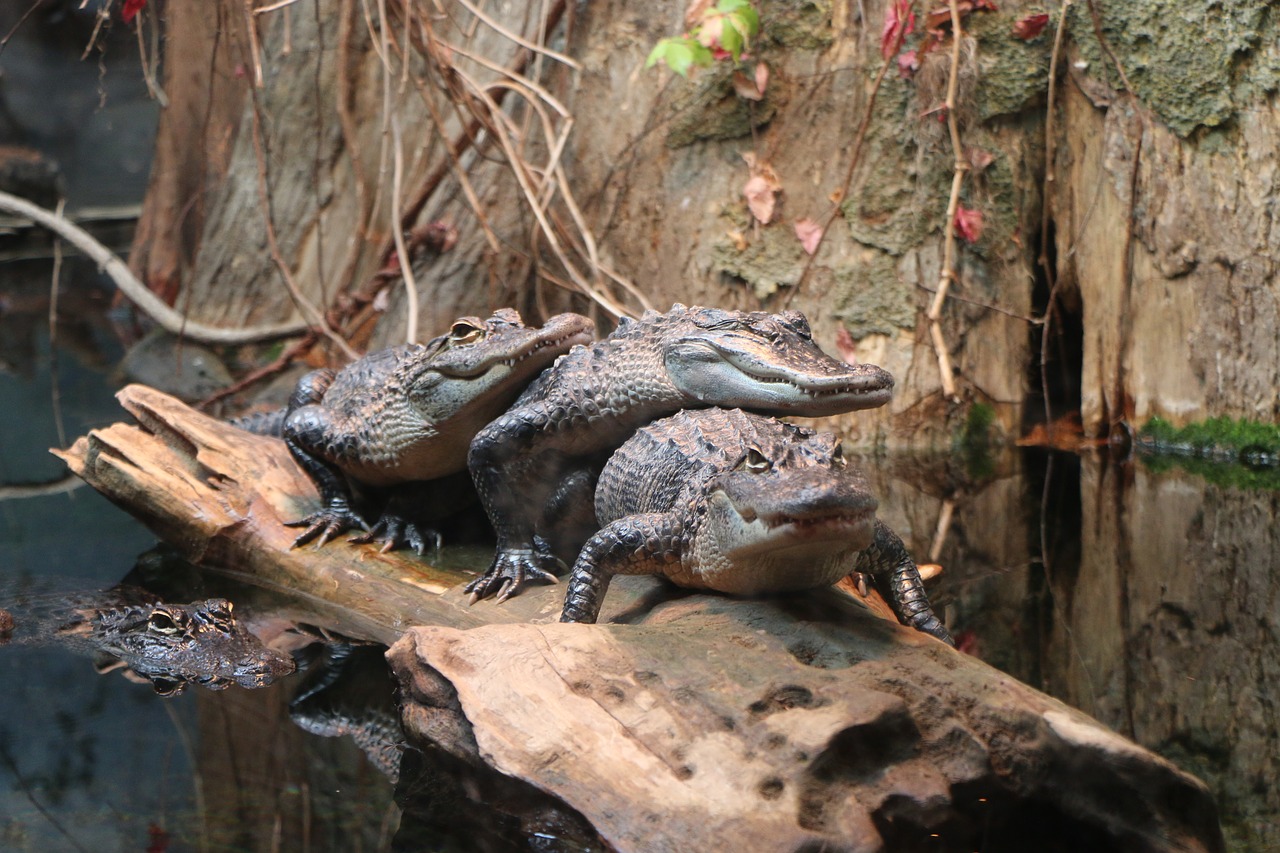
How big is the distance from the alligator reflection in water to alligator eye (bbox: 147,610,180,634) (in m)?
2.50

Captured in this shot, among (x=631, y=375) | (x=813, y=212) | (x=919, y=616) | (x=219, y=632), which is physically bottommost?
(x=219, y=632)

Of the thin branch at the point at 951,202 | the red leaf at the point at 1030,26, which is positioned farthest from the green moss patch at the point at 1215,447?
the red leaf at the point at 1030,26

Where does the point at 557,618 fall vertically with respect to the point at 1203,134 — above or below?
below

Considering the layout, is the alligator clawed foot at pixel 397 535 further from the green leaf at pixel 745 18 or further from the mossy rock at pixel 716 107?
the mossy rock at pixel 716 107

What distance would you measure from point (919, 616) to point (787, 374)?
A: 780 mm

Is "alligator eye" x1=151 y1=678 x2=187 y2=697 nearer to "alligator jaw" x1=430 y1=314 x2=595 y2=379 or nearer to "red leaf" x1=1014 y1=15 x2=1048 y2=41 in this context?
"alligator jaw" x1=430 y1=314 x2=595 y2=379

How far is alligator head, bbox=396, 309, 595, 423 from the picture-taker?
3.95 meters

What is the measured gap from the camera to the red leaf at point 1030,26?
6.51 m

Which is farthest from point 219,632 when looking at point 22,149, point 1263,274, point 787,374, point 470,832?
point 22,149

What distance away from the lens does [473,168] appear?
23.8 ft

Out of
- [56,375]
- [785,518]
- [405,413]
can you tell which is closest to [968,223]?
[405,413]

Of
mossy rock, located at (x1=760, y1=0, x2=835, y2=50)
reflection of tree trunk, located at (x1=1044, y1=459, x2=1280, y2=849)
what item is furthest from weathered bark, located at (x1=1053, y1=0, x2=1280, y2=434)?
mossy rock, located at (x1=760, y1=0, x2=835, y2=50)

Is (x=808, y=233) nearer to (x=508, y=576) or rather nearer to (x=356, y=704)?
(x=508, y=576)

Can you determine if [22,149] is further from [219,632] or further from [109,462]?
[219,632]
